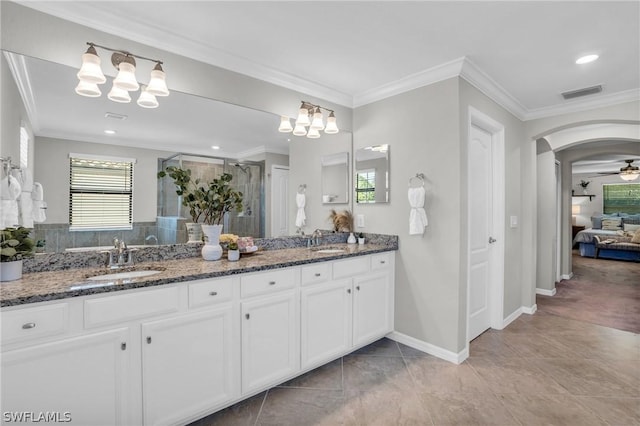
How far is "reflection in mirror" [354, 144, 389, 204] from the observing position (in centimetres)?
318

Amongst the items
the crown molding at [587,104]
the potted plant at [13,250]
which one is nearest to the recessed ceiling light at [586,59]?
the crown molding at [587,104]

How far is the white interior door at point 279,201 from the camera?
2930mm

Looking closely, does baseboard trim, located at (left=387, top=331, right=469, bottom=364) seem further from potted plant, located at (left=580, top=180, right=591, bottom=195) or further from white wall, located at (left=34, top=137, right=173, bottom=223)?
potted plant, located at (left=580, top=180, right=591, bottom=195)

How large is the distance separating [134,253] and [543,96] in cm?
412

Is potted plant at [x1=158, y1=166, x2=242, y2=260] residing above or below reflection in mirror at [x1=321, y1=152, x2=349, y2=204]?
below

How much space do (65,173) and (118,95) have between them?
0.59m

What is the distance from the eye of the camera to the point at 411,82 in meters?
2.91

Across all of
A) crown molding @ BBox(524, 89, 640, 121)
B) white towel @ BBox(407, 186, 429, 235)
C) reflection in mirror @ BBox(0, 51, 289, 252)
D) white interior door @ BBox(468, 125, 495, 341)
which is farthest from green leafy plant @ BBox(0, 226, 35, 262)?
crown molding @ BBox(524, 89, 640, 121)

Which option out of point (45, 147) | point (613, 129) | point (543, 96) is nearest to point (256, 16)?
point (45, 147)

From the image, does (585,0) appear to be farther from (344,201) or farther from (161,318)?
(161,318)

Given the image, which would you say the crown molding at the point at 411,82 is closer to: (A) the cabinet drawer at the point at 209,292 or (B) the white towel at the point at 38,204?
(A) the cabinet drawer at the point at 209,292

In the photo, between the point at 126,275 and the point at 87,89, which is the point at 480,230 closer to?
the point at 126,275

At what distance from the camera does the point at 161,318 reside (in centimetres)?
167

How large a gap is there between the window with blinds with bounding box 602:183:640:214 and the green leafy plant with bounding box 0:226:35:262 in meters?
13.8
